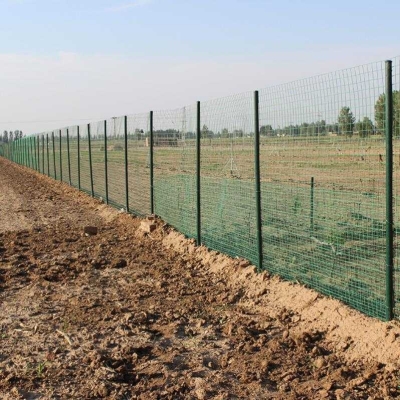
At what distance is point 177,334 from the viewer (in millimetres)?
5785

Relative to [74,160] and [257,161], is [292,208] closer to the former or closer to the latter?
[257,161]

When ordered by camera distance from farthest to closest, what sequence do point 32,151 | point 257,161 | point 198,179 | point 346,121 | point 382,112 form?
point 32,151 → point 198,179 → point 257,161 → point 346,121 → point 382,112

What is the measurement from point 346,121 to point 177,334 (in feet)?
8.75

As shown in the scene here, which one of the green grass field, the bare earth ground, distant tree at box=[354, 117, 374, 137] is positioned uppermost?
distant tree at box=[354, 117, 374, 137]

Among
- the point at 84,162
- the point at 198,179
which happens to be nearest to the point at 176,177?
the point at 198,179

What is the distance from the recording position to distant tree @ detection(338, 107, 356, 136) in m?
5.68

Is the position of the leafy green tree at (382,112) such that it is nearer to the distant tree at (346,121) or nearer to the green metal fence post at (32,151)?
the distant tree at (346,121)

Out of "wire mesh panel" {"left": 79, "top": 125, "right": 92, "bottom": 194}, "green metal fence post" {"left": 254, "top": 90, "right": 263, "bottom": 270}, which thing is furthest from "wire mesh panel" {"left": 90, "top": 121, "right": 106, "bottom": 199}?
"green metal fence post" {"left": 254, "top": 90, "right": 263, "bottom": 270}

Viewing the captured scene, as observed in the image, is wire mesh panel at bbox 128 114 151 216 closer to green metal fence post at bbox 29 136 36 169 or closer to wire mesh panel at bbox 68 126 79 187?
wire mesh panel at bbox 68 126 79 187

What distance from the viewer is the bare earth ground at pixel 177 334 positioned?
4547mm

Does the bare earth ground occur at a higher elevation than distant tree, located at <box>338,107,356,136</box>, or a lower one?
lower

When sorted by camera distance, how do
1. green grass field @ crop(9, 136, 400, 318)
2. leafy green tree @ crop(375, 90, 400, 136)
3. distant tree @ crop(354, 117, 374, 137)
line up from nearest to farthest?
1. leafy green tree @ crop(375, 90, 400, 136)
2. distant tree @ crop(354, 117, 374, 137)
3. green grass field @ crop(9, 136, 400, 318)

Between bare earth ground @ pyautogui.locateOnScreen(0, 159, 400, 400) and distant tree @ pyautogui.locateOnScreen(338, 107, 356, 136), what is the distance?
1.72 meters

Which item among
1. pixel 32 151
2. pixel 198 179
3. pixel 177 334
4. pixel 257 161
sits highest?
pixel 32 151
